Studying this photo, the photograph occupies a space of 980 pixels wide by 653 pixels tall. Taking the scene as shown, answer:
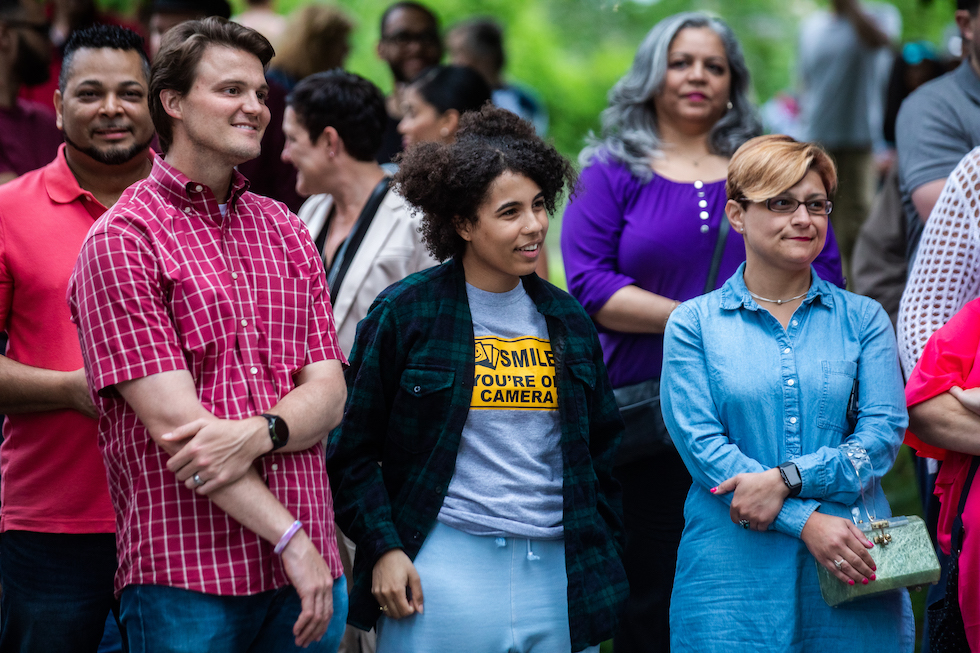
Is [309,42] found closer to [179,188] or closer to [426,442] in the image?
[179,188]

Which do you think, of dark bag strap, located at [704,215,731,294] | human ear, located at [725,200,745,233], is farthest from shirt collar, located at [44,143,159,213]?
dark bag strap, located at [704,215,731,294]

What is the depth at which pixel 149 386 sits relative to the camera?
7.44 ft

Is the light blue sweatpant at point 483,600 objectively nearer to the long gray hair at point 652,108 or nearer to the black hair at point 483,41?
the long gray hair at point 652,108

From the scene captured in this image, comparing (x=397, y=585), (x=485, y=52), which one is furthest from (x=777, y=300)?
(x=485, y=52)

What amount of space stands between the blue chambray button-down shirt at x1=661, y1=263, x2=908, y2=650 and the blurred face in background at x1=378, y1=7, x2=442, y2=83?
11.6 ft

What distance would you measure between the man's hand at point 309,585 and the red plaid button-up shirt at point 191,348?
7 cm

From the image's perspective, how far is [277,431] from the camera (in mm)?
2365

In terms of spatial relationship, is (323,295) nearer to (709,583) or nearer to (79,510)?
(79,510)

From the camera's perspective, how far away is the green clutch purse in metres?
2.62

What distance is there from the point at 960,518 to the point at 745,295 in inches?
34.8

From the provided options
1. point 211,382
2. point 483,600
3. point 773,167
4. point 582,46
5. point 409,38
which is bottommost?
point 483,600

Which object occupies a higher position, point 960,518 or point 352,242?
point 352,242

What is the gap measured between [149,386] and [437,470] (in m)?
0.82

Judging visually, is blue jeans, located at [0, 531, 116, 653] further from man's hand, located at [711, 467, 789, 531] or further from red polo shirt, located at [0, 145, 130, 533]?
man's hand, located at [711, 467, 789, 531]
